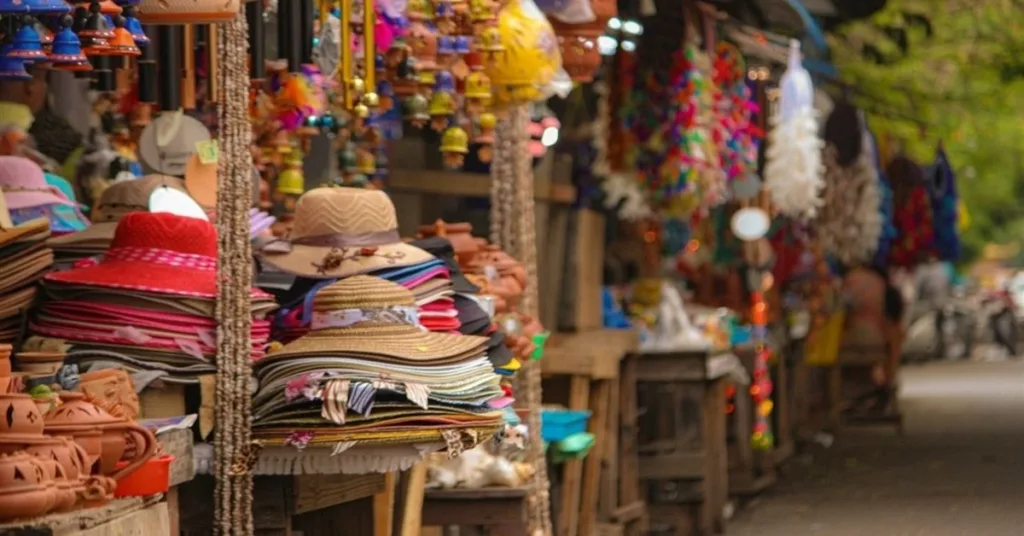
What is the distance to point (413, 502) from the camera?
21.4 ft

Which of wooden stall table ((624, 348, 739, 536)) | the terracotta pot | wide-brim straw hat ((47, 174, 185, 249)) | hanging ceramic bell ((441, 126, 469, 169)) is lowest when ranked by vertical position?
Result: wooden stall table ((624, 348, 739, 536))

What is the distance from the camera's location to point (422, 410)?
5.25 meters

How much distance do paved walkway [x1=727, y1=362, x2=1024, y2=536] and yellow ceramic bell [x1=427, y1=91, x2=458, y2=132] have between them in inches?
217

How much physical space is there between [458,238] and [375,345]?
184cm

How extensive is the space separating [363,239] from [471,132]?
1674 millimetres

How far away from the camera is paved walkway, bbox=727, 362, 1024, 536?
472 inches

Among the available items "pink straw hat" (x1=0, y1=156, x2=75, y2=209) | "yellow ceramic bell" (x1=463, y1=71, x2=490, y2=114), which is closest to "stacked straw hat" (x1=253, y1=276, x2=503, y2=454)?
"pink straw hat" (x1=0, y1=156, x2=75, y2=209)

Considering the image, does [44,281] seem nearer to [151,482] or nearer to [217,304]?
[217,304]

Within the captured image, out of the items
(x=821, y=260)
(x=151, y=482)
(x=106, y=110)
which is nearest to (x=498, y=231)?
(x=106, y=110)

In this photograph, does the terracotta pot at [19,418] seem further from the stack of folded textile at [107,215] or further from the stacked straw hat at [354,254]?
the stacked straw hat at [354,254]

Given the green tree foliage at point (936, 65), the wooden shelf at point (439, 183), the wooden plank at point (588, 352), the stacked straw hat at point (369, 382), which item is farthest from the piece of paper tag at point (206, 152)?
the green tree foliage at point (936, 65)

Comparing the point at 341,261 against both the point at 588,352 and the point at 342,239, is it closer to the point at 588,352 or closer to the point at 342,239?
the point at 342,239

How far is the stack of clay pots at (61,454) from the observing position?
12.1 ft

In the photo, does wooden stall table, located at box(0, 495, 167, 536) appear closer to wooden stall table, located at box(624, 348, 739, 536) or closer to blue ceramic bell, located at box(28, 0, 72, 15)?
blue ceramic bell, located at box(28, 0, 72, 15)
